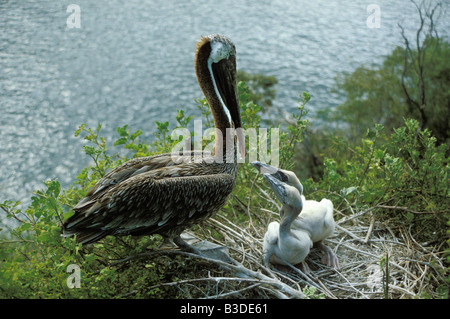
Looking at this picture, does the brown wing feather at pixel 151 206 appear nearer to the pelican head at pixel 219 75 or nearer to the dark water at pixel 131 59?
the pelican head at pixel 219 75

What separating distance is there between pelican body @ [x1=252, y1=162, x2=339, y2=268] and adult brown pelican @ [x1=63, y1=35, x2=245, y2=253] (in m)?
0.34

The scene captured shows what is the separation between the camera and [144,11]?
8.73 metres

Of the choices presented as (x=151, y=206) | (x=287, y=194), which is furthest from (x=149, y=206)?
(x=287, y=194)

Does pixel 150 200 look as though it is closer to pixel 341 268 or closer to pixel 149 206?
pixel 149 206

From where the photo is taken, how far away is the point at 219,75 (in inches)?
129

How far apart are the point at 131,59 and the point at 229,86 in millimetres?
4852

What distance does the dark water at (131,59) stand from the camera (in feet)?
21.2

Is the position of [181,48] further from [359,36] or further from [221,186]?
[221,186]

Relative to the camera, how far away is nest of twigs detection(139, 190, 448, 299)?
113 inches

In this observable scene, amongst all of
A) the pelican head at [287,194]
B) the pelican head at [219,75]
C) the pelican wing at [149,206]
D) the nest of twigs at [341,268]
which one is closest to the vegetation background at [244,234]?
the nest of twigs at [341,268]

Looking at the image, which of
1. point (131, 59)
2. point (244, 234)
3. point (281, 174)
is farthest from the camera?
point (131, 59)

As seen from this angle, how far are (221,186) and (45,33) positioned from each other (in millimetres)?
6267

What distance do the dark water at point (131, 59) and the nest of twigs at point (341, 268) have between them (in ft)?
11.1
